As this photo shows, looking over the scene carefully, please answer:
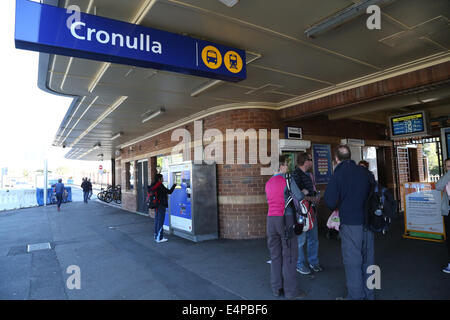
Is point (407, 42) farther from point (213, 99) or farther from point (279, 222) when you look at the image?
point (213, 99)

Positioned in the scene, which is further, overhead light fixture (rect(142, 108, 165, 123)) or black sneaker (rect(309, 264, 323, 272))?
overhead light fixture (rect(142, 108, 165, 123))

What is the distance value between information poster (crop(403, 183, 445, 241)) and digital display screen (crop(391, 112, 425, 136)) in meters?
1.40

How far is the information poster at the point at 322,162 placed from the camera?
7.39 m

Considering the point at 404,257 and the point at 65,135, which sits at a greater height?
the point at 65,135

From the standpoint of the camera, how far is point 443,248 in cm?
530

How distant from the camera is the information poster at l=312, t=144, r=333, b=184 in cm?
739

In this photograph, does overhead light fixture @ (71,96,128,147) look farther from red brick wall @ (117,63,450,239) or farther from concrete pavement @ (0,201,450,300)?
concrete pavement @ (0,201,450,300)

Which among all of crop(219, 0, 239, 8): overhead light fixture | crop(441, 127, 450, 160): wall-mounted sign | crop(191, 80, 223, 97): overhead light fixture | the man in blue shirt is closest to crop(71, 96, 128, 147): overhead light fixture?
crop(191, 80, 223, 97): overhead light fixture

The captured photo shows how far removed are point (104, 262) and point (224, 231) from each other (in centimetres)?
281

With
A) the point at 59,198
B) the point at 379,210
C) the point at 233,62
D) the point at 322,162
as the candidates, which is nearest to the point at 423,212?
the point at 322,162

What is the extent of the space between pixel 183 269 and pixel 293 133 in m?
4.21

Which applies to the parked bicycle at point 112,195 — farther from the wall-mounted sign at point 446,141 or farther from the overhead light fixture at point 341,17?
the overhead light fixture at point 341,17
